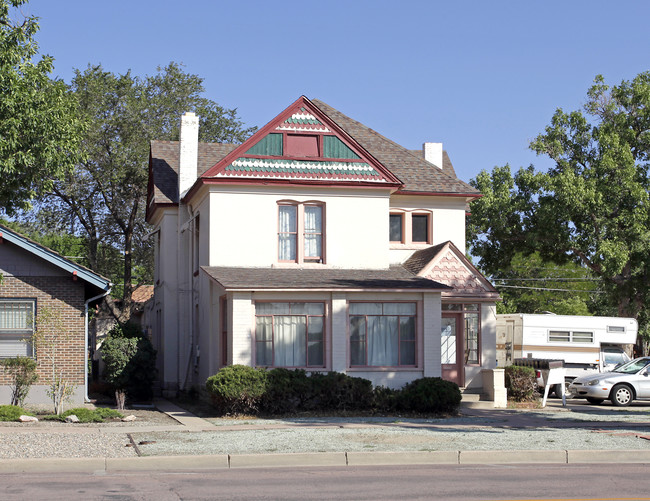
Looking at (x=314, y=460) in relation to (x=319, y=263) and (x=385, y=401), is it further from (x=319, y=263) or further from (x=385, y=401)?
(x=319, y=263)

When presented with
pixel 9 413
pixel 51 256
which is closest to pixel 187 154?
pixel 51 256

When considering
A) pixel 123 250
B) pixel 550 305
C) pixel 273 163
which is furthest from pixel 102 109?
pixel 550 305

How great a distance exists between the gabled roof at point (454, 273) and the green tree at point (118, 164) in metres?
18.9

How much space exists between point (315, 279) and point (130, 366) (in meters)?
6.69

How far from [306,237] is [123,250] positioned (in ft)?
75.5

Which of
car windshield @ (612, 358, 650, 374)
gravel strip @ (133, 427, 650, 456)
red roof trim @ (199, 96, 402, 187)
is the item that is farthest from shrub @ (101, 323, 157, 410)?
car windshield @ (612, 358, 650, 374)

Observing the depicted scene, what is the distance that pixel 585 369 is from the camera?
31.2 meters

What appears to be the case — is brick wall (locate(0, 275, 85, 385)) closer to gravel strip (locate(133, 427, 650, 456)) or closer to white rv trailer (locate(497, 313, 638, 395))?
gravel strip (locate(133, 427, 650, 456))

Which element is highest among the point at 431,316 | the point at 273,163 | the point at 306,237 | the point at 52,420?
the point at 273,163

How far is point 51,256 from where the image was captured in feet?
71.4

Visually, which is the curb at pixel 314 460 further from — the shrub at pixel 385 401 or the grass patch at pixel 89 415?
the shrub at pixel 385 401

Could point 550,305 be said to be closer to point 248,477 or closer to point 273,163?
point 273,163

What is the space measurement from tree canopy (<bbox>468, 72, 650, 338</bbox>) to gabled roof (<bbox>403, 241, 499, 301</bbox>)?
9.76 metres

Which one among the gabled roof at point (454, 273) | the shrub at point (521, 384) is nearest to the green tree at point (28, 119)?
the gabled roof at point (454, 273)
